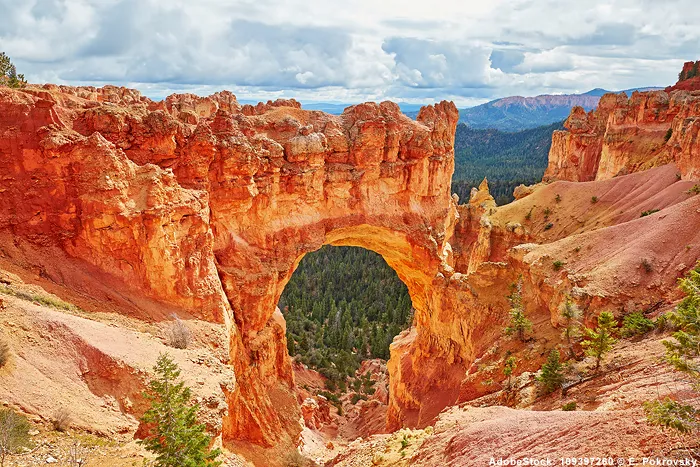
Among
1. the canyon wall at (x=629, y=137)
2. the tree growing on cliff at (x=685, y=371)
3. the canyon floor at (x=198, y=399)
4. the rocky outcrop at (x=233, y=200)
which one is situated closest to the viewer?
the tree growing on cliff at (x=685, y=371)

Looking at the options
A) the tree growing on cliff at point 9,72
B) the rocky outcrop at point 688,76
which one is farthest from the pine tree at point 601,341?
the rocky outcrop at point 688,76

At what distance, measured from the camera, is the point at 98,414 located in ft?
47.6

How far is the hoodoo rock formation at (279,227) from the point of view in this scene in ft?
67.6

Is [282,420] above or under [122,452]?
under

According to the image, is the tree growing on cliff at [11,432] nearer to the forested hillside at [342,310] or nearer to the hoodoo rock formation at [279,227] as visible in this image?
the hoodoo rock formation at [279,227]

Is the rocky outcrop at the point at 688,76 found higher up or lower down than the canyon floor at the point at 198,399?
higher up

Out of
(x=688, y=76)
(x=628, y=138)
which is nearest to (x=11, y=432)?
(x=628, y=138)

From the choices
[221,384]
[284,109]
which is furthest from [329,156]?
[221,384]

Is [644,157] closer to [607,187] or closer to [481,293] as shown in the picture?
[607,187]

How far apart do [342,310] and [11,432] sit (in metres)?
55.4

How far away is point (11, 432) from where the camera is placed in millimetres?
11430

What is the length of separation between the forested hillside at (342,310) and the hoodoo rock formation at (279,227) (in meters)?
13.1

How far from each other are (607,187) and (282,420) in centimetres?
3899

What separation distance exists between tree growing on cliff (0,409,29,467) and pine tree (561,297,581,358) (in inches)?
817
